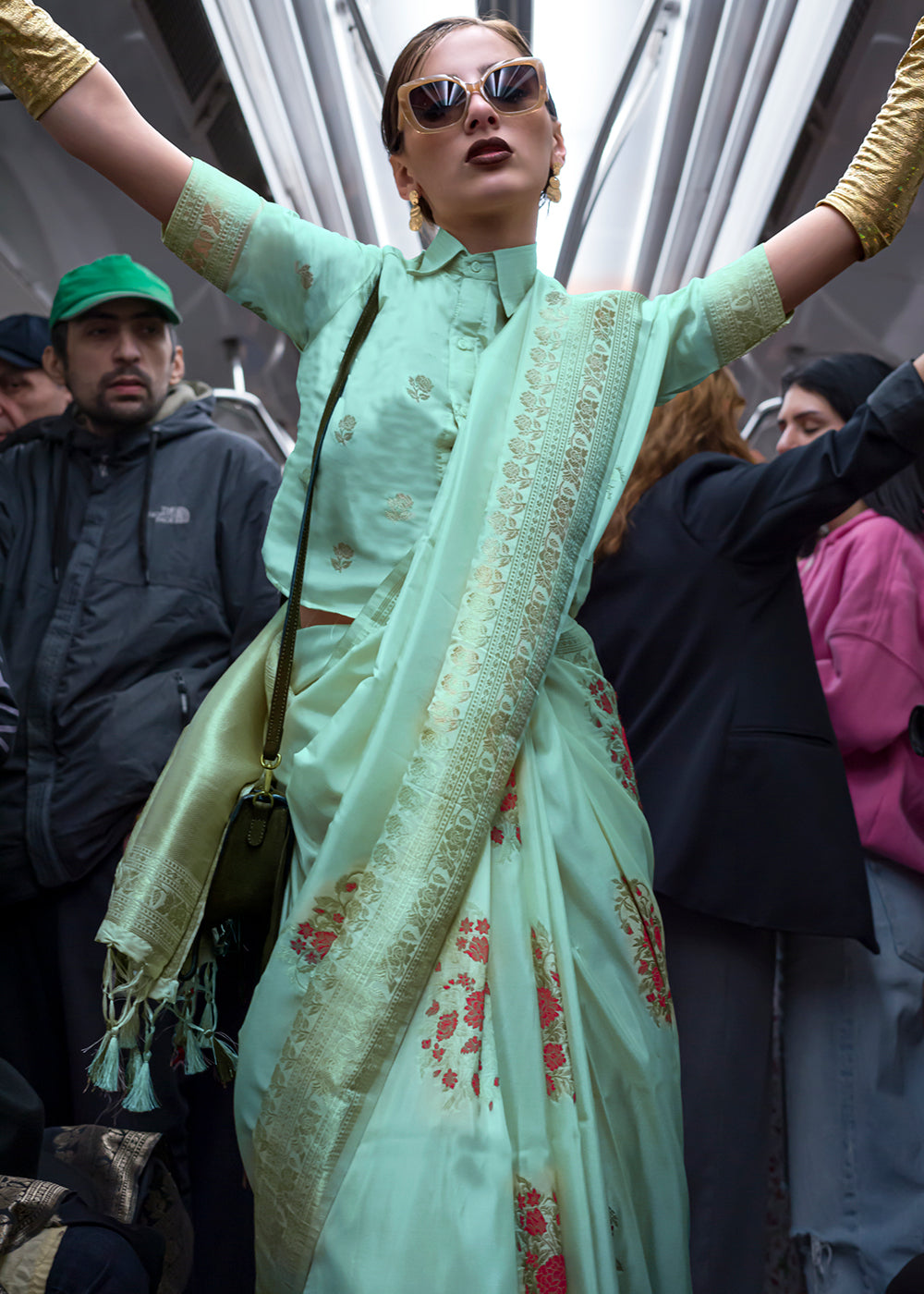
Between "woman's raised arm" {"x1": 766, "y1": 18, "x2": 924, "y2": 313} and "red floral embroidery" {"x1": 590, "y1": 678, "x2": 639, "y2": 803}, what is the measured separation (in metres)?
0.50

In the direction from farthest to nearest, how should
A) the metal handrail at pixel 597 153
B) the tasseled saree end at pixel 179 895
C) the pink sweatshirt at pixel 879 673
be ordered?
the metal handrail at pixel 597 153 < the pink sweatshirt at pixel 879 673 < the tasseled saree end at pixel 179 895

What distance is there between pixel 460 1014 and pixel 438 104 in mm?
1018

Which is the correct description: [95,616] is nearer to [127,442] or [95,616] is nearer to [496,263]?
[127,442]

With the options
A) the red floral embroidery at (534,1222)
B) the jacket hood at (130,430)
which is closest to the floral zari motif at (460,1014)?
the red floral embroidery at (534,1222)

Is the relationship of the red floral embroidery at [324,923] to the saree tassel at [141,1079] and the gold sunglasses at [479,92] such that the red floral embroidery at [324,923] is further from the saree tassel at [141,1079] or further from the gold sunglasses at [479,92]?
the gold sunglasses at [479,92]

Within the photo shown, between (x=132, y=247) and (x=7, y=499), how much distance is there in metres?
1.37

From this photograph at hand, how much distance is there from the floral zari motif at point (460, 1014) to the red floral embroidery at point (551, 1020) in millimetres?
57

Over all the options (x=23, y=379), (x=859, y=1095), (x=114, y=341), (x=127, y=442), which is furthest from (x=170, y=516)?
(x=859, y=1095)

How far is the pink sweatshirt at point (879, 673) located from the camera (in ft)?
6.98

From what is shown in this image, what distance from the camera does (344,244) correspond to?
4.85 ft

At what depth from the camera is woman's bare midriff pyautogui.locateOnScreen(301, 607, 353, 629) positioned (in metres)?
1.44

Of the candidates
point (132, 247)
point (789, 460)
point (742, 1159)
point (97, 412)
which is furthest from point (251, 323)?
point (742, 1159)

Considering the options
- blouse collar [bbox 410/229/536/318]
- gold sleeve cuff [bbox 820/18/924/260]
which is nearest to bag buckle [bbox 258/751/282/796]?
blouse collar [bbox 410/229/536/318]

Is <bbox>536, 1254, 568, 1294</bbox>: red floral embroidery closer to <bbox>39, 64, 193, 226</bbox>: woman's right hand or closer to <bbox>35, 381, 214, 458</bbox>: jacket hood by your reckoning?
<bbox>39, 64, 193, 226</bbox>: woman's right hand
